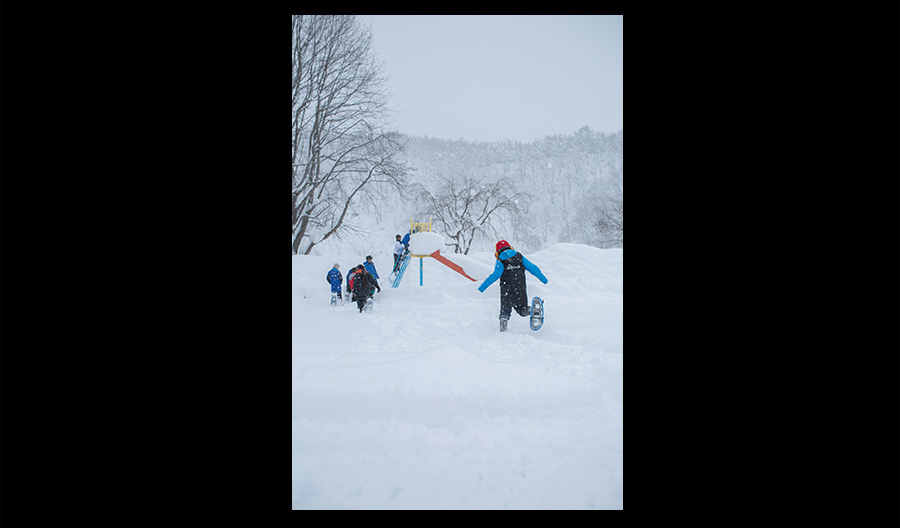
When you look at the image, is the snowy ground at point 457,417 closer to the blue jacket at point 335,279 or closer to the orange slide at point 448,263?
the blue jacket at point 335,279

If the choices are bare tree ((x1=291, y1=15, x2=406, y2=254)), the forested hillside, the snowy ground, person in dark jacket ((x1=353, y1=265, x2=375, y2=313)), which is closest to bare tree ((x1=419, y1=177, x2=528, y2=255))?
the forested hillside

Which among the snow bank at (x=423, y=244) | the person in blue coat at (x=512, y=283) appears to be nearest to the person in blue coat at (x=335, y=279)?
the snow bank at (x=423, y=244)

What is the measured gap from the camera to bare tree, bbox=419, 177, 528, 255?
28.3 meters

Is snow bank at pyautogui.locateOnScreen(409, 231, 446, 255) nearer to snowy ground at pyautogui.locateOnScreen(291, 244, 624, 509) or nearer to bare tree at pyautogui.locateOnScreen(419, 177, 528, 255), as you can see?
snowy ground at pyautogui.locateOnScreen(291, 244, 624, 509)

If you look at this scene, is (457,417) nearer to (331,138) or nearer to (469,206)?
(331,138)

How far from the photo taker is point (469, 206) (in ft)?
94.0

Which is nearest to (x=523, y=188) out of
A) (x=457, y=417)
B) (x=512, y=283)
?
(x=512, y=283)

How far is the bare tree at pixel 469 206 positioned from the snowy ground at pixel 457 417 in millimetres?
22245

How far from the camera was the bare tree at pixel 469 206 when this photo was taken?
2834 cm

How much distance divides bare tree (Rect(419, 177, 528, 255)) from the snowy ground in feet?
73.0

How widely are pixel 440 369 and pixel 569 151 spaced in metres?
99.9

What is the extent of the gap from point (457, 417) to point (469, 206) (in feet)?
86.5
